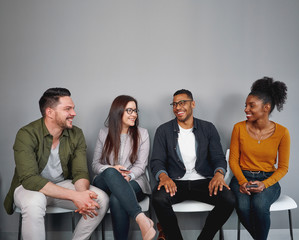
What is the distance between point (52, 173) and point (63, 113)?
20.4 inches

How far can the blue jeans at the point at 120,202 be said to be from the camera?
2168 millimetres

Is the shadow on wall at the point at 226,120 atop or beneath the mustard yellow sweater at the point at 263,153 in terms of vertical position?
atop

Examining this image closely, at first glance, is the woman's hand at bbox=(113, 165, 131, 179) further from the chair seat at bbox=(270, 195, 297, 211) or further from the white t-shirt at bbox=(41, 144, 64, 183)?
the chair seat at bbox=(270, 195, 297, 211)

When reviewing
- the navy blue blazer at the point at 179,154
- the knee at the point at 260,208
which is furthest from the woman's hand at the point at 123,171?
the knee at the point at 260,208

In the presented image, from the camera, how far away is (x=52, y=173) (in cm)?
249

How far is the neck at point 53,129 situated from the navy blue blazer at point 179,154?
2.78ft

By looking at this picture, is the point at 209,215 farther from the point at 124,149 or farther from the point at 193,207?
the point at 124,149

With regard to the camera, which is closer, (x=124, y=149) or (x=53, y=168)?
(x=53, y=168)

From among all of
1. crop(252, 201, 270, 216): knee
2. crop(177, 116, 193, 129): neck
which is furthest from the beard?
crop(252, 201, 270, 216): knee

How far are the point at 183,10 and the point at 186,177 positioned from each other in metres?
1.66

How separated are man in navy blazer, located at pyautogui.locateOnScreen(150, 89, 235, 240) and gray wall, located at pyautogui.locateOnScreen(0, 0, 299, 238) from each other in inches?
13.3

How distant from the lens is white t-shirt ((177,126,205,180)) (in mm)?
2619

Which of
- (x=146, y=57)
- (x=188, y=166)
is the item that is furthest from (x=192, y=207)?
(x=146, y=57)

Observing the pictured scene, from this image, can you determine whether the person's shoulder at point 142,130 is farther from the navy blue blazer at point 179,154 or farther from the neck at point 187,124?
the neck at point 187,124
